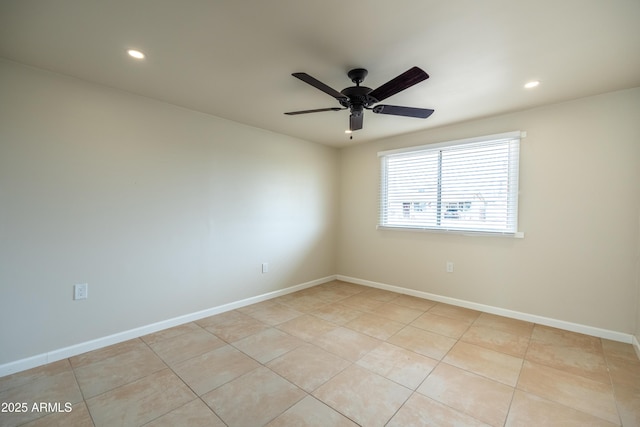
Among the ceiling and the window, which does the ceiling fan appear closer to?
the ceiling

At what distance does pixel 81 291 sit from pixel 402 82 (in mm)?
3133

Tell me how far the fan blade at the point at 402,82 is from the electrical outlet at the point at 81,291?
2.93 metres

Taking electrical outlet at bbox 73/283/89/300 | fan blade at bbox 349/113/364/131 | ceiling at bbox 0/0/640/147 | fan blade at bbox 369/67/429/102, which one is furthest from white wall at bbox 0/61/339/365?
fan blade at bbox 369/67/429/102

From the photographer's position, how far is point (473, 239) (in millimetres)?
3480

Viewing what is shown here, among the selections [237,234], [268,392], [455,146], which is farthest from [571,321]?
[237,234]

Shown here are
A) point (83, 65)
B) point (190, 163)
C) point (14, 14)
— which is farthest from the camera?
point (190, 163)

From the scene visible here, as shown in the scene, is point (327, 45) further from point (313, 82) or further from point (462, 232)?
point (462, 232)

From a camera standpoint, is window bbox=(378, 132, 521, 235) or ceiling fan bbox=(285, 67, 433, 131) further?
window bbox=(378, 132, 521, 235)

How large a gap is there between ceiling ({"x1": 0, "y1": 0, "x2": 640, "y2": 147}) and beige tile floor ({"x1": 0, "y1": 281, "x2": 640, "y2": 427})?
236 cm

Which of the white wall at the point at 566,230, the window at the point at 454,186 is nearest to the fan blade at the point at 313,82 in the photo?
the window at the point at 454,186

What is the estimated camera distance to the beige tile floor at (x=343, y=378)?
5.48 feet

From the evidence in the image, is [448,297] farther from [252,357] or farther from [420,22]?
[420,22]

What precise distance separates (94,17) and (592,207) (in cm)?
433

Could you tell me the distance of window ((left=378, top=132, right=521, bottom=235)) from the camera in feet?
10.6
